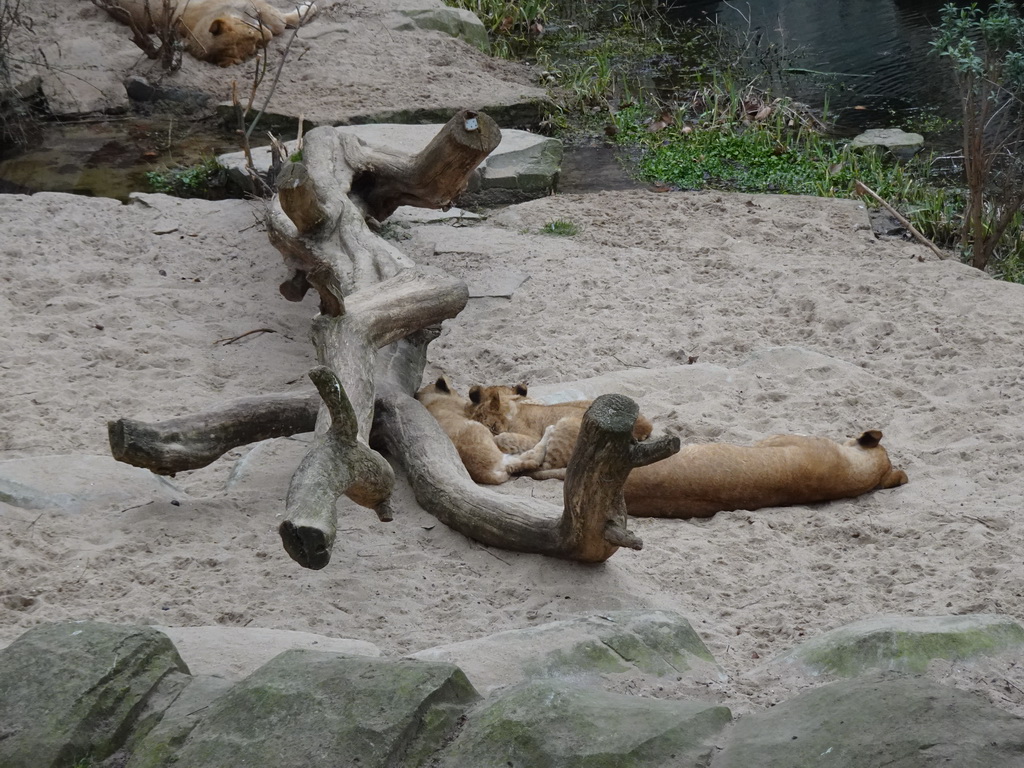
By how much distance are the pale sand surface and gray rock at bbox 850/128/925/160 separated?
234 centimetres

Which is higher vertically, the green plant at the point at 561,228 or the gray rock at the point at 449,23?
the gray rock at the point at 449,23

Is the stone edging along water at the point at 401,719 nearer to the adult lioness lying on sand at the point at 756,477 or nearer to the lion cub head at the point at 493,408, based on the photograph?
the adult lioness lying on sand at the point at 756,477

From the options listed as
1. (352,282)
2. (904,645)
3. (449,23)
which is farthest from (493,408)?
(449,23)

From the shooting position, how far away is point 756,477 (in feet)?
16.6

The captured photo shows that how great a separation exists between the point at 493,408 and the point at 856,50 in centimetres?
1187

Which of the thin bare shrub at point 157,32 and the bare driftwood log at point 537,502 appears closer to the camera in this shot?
the bare driftwood log at point 537,502

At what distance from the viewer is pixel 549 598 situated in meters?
4.20

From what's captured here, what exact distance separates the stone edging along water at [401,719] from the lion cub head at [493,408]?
291 centimetres

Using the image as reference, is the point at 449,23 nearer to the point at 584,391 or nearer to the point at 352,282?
the point at 352,282

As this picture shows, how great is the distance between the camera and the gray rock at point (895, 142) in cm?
1088

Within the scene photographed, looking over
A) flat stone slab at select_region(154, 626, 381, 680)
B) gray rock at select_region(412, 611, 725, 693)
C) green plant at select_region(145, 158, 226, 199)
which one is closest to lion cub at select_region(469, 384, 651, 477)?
gray rock at select_region(412, 611, 725, 693)

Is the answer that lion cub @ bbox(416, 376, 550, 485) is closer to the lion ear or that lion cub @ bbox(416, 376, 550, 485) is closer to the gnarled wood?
the gnarled wood

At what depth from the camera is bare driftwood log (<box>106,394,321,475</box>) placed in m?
4.57

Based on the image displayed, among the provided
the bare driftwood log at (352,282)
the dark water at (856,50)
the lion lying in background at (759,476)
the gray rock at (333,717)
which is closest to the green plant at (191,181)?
the bare driftwood log at (352,282)
